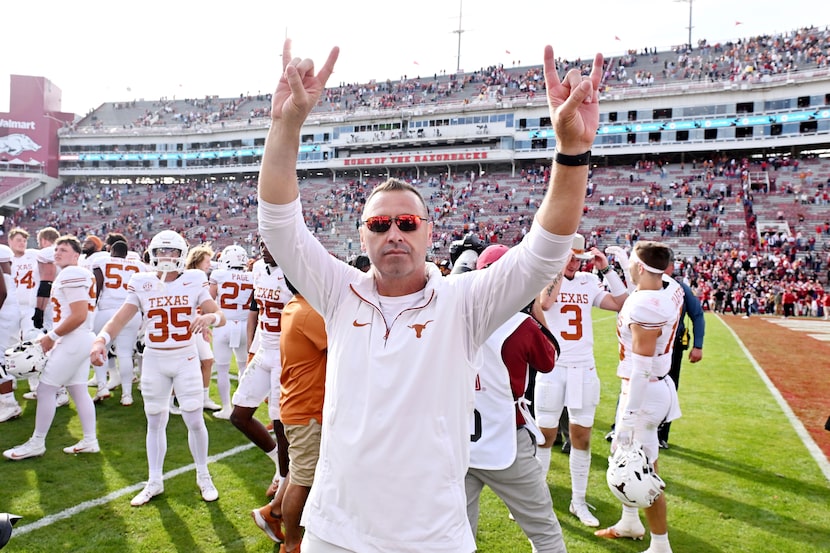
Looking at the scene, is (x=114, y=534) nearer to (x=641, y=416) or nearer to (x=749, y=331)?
(x=641, y=416)

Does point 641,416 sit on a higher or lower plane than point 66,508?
higher

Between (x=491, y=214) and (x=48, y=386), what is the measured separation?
1473 inches

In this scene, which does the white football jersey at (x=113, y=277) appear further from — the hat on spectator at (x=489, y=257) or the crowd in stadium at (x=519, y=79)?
the crowd in stadium at (x=519, y=79)

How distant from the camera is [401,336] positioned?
80.2 inches

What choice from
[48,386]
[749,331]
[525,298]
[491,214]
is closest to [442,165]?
[491,214]

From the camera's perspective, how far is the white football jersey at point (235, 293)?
26.6ft

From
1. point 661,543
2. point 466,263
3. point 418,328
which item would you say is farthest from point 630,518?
point 418,328

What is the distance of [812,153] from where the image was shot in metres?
42.2

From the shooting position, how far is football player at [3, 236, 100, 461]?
5.68m

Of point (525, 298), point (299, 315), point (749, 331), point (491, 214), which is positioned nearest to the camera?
point (525, 298)

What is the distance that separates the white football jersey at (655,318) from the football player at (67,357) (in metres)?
5.21

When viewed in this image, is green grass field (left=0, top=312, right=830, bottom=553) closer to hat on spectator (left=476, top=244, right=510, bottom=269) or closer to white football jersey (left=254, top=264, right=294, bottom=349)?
white football jersey (left=254, top=264, right=294, bottom=349)

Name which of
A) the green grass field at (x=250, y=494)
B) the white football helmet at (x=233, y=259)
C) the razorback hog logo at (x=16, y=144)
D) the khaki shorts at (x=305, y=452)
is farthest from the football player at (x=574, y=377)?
the razorback hog logo at (x=16, y=144)

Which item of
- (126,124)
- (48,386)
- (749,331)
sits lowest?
(749,331)
